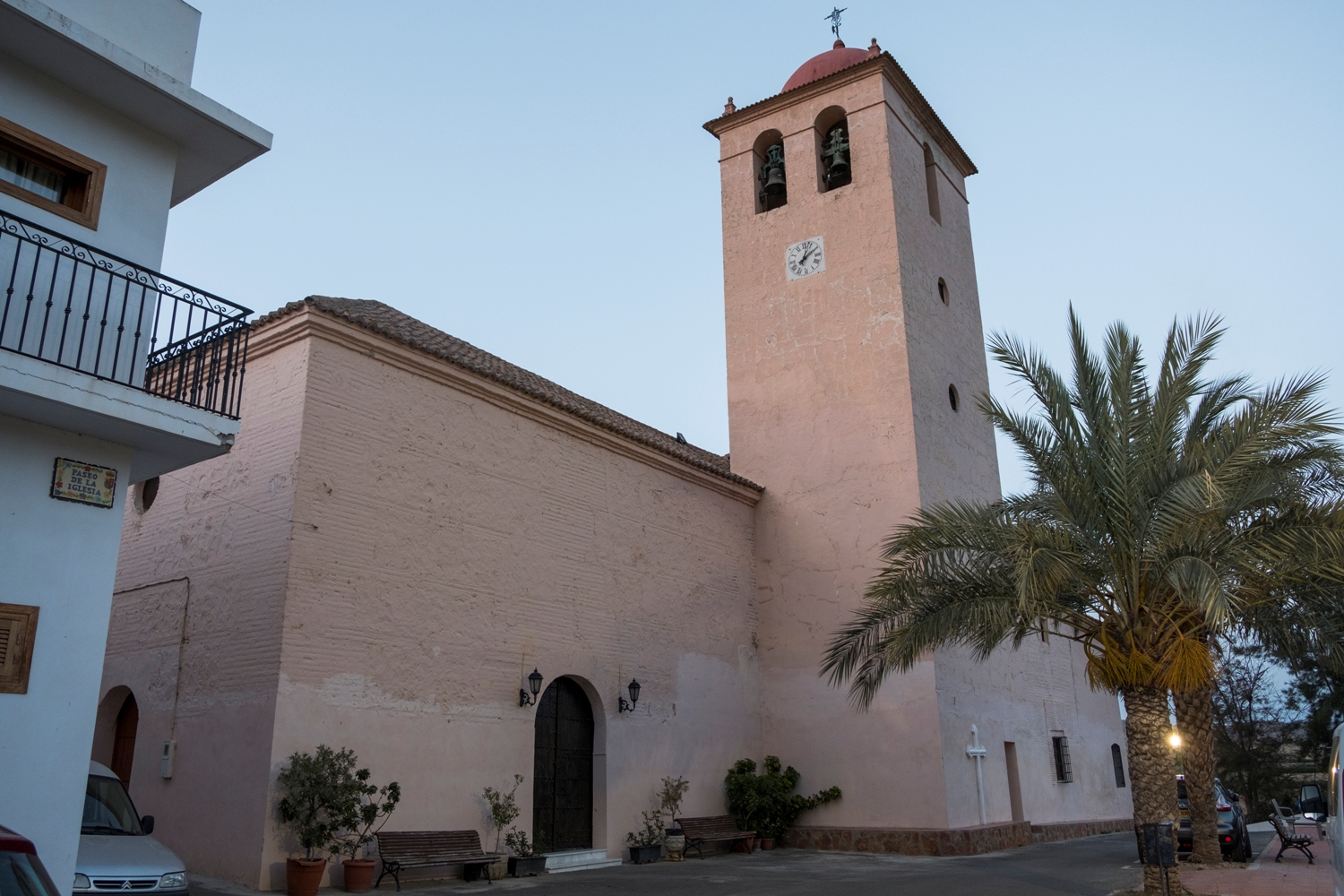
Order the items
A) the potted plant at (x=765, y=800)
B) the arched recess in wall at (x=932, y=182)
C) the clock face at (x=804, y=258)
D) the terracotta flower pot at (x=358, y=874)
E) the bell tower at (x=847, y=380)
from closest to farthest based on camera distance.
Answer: the terracotta flower pot at (x=358, y=874)
the potted plant at (x=765, y=800)
the bell tower at (x=847, y=380)
the clock face at (x=804, y=258)
the arched recess in wall at (x=932, y=182)

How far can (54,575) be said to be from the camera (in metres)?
6.49

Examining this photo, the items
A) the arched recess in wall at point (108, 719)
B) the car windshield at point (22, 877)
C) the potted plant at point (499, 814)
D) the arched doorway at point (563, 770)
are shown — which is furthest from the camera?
the arched doorway at point (563, 770)

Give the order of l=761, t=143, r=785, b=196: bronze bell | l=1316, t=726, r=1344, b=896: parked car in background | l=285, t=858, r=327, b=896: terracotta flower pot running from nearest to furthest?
l=1316, t=726, r=1344, b=896: parked car in background → l=285, t=858, r=327, b=896: terracotta flower pot → l=761, t=143, r=785, b=196: bronze bell

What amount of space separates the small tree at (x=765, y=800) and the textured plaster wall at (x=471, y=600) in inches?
14.0

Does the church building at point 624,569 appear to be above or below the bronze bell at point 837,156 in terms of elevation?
below

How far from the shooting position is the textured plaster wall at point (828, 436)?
617 inches

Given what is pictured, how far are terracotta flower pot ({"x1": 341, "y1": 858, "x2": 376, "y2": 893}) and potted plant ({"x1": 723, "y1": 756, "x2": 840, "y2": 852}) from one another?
22.7 ft

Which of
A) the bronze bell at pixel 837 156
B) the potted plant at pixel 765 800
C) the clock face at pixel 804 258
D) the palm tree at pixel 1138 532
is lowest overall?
the potted plant at pixel 765 800

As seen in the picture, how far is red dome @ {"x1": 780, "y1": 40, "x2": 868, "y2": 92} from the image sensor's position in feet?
65.5

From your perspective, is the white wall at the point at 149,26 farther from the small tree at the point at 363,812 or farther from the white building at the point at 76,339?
the small tree at the point at 363,812

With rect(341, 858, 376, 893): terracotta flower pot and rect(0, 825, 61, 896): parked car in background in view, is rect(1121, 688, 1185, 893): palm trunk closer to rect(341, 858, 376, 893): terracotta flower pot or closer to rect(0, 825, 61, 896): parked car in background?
rect(341, 858, 376, 893): terracotta flower pot

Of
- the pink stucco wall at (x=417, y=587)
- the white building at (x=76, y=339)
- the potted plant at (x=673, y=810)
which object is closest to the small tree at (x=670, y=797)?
the potted plant at (x=673, y=810)

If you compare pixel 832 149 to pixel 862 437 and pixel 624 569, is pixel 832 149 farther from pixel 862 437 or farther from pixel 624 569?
pixel 624 569

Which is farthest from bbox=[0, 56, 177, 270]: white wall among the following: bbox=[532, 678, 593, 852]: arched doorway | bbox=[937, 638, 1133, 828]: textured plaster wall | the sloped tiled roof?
bbox=[937, 638, 1133, 828]: textured plaster wall
